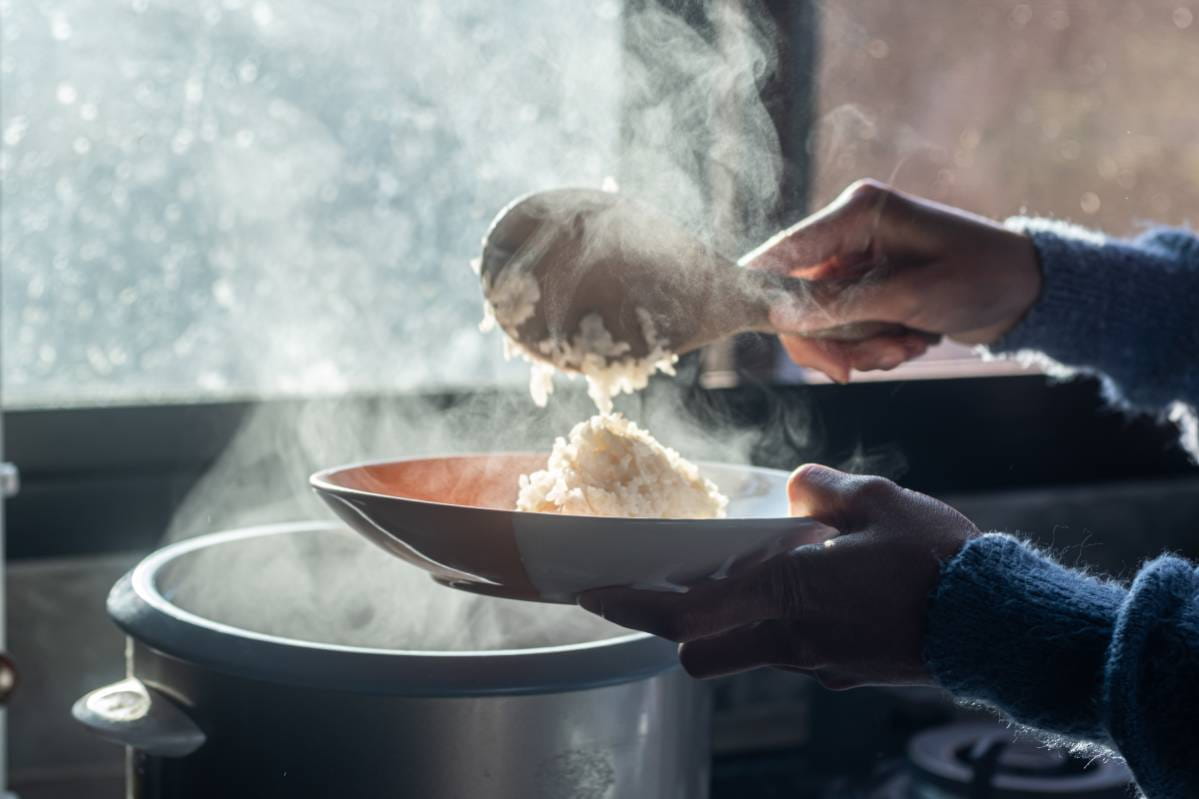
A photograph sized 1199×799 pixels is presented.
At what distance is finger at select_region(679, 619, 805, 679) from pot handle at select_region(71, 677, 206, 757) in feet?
1.04

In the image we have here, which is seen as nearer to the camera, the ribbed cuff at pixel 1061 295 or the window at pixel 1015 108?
the ribbed cuff at pixel 1061 295

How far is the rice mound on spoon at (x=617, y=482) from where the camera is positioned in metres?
0.84

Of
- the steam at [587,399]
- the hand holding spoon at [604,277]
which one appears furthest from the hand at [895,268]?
the steam at [587,399]

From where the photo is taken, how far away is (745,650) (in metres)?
0.72

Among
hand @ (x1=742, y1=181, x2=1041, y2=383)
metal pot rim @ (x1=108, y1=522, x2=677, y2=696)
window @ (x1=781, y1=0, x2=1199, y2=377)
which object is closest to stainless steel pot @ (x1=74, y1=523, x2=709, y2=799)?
metal pot rim @ (x1=108, y1=522, x2=677, y2=696)

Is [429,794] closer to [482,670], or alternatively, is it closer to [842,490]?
[482,670]

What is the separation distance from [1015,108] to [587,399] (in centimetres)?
92

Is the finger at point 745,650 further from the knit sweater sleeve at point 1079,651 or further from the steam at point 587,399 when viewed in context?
the steam at point 587,399

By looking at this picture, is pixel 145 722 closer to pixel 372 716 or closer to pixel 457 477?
pixel 372 716

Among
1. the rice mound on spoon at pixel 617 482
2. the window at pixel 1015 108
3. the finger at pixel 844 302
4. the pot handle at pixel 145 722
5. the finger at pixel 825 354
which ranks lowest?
the pot handle at pixel 145 722

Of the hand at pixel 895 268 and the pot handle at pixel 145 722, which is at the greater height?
the hand at pixel 895 268

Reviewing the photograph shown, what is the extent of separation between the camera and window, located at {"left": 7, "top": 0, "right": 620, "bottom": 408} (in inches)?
50.3

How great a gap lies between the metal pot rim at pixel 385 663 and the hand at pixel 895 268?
1.36 feet

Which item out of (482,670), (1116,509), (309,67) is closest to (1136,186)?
(1116,509)
